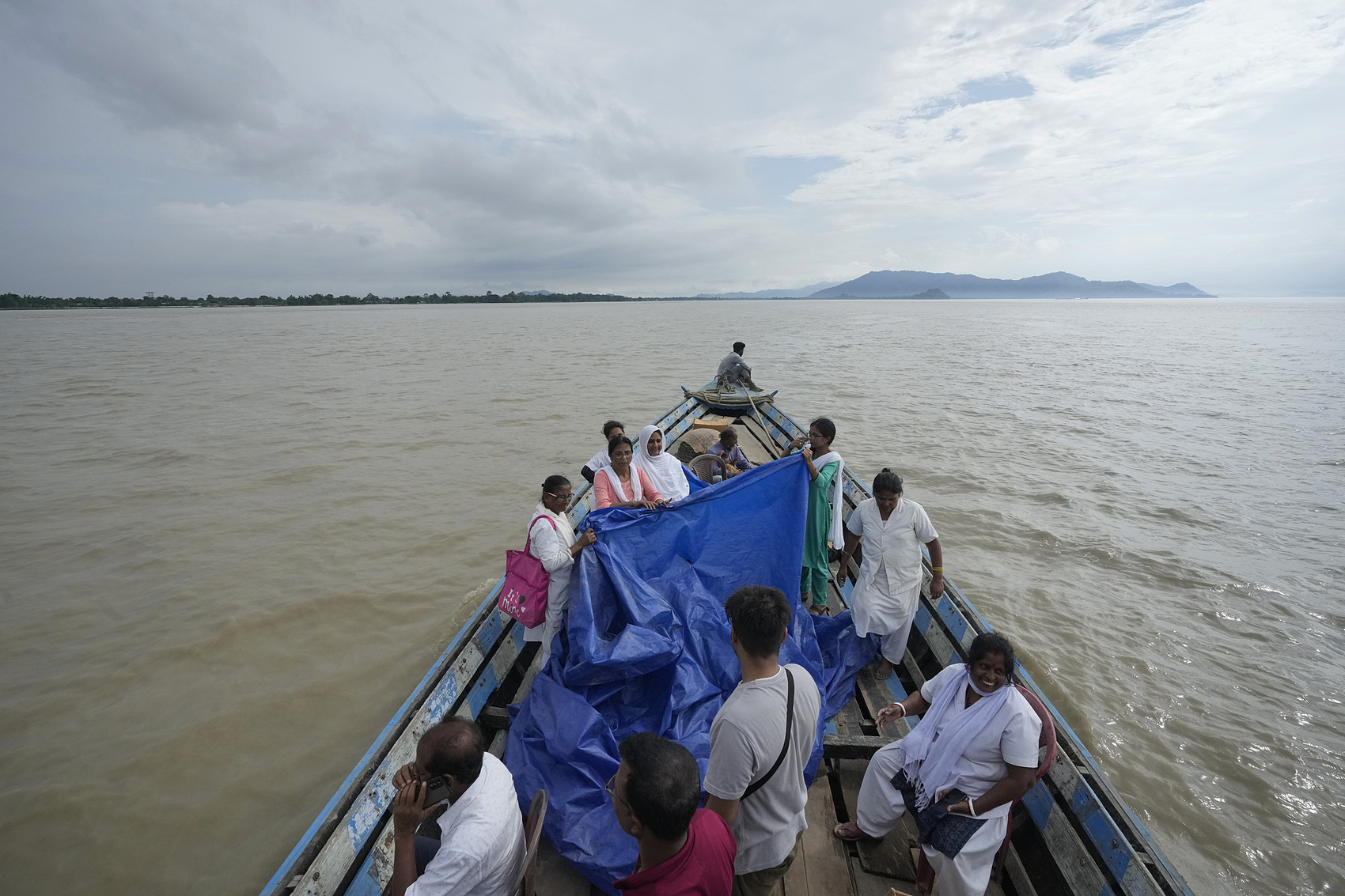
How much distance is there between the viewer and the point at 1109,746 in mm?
5418

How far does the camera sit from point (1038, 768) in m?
2.53

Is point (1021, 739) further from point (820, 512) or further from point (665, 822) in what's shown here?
point (820, 512)

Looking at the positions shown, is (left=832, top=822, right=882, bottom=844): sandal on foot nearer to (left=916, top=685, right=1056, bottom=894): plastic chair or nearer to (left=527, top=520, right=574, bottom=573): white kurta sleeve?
(left=916, top=685, right=1056, bottom=894): plastic chair

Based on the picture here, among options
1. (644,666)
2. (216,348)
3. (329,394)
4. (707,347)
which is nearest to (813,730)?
(644,666)

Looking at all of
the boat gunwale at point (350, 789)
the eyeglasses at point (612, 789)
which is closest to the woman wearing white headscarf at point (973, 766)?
the eyeglasses at point (612, 789)

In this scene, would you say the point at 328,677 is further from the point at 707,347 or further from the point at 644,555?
the point at 707,347

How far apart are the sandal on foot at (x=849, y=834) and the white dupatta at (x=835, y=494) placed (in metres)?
2.20

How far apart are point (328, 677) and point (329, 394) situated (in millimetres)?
15727

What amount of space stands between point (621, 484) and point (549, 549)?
1297 millimetres

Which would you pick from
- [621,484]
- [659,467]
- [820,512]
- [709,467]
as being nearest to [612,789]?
[621,484]

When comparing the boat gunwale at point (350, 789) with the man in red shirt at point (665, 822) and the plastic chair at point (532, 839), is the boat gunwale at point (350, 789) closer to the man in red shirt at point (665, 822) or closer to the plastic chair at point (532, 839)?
the plastic chair at point (532, 839)

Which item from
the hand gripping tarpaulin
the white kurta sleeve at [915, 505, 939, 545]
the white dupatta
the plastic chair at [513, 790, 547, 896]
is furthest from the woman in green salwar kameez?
the plastic chair at [513, 790, 547, 896]

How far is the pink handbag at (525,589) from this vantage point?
3.81 m

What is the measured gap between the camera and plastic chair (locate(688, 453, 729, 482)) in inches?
293
